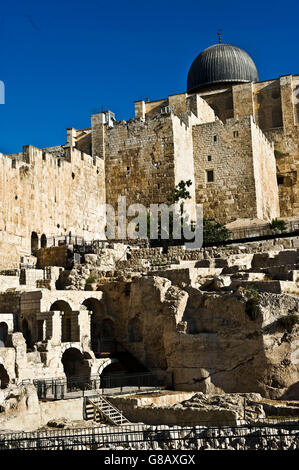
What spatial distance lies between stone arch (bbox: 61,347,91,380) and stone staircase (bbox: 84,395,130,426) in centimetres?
322

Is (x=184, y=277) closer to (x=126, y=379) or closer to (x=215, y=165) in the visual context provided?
(x=126, y=379)

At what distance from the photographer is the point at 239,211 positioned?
38156 mm

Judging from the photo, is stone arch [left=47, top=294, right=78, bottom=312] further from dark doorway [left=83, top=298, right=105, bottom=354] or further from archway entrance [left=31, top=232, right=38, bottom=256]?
archway entrance [left=31, top=232, right=38, bottom=256]

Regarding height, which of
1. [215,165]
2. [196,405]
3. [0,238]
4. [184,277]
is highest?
[215,165]

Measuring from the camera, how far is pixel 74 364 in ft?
79.8

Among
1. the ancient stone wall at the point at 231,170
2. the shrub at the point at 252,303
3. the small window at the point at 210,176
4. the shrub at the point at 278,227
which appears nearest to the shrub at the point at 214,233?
the ancient stone wall at the point at 231,170

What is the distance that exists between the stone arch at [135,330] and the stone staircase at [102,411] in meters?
5.33

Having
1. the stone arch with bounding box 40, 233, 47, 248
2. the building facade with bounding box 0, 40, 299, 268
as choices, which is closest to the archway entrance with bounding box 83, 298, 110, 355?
the building facade with bounding box 0, 40, 299, 268

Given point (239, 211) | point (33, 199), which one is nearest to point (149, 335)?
point (33, 199)

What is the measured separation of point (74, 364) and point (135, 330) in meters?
2.83

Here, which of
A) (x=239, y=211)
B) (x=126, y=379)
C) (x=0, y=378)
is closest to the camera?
(x=0, y=378)
